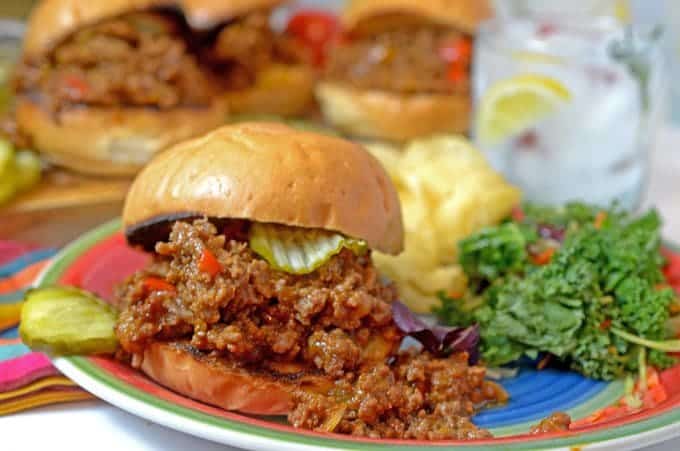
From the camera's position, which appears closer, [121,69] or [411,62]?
[121,69]

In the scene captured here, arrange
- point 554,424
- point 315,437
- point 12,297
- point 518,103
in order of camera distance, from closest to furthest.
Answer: point 315,437
point 554,424
point 12,297
point 518,103

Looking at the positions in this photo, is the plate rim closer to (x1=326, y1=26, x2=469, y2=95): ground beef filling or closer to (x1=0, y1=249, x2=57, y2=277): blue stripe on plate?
(x1=0, y1=249, x2=57, y2=277): blue stripe on plate

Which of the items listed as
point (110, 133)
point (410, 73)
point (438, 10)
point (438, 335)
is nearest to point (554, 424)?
point (438, 335)

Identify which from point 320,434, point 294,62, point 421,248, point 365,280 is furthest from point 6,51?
point 320,434

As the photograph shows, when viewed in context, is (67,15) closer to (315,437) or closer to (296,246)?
(296,246)

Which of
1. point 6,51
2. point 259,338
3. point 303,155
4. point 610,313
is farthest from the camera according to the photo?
point 6,51

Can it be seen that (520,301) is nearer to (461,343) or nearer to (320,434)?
(461,343)
